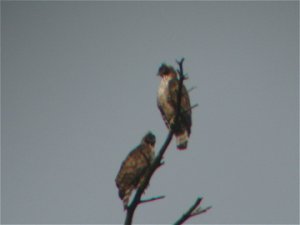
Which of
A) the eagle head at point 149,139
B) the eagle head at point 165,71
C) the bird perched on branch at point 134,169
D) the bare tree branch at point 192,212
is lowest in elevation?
the bare tree branch at point 192,212

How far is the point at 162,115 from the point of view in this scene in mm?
7941

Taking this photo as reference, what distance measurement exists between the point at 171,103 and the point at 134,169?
1.13m

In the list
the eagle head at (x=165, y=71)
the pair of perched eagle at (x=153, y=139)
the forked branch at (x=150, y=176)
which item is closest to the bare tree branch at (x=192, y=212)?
the forked branch at (x=150, y=176)

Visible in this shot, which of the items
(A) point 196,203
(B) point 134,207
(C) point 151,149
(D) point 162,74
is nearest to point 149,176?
(B) point 134,207

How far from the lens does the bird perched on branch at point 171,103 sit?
7.32 metres

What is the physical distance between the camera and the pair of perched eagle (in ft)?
23.1

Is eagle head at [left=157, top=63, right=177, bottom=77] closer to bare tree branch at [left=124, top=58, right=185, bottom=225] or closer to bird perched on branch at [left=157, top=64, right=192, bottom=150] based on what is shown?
bird perched on branch at [left=157, top=64, right=192, bottom=150]

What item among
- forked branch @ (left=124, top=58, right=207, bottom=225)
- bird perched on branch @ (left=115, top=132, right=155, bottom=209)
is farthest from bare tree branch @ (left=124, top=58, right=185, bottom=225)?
bird perched on branch @ (left=115, top=132, right=155, bottom=209)

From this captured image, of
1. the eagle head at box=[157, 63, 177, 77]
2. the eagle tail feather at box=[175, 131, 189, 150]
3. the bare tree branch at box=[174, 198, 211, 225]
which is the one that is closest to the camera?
the bare tree branch at box=[174, 198, 211, 225]

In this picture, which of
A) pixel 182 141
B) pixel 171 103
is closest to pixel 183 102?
pixel 171 103

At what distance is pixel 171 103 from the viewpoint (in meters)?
7.81

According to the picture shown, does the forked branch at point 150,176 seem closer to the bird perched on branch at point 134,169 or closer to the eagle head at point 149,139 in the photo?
the bird perched on branch at point 134,169

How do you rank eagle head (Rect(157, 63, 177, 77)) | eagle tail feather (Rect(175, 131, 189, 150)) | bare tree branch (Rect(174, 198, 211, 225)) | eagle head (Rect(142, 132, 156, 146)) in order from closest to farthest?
bare tree branch (Rect(174, 198, 211, 225)) → eagle tail feather (Rect(175, 131, 189, 150)) → eagle head (Rect(142, 132, 156, 146)) → eagle head (Rect(157, 63, 177, 77))

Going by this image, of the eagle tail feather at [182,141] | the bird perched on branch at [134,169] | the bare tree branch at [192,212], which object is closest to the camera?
the bare tree branch at [192,212]
